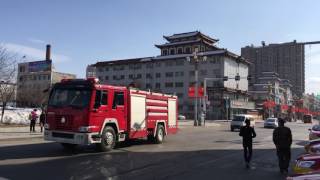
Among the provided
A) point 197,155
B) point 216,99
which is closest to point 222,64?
point 216,99

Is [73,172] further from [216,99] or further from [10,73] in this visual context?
[216,99]

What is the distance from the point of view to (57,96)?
1725cm

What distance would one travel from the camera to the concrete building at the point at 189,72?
363 ft

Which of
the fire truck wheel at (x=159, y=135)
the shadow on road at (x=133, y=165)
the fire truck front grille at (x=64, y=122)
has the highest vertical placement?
the fire truck front grille at (x=64, y=122)

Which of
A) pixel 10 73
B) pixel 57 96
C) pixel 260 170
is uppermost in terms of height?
pixel 10 73

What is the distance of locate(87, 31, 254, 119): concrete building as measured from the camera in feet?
363

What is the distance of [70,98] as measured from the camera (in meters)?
16.9

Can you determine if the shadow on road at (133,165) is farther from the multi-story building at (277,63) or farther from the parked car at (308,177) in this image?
the multi-story building at (277,63)

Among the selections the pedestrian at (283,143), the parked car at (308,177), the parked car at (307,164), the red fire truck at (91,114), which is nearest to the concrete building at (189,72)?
the red fire truck at (91,114)

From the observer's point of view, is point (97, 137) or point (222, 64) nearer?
point (97, 137)

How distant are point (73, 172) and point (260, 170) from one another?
6013 millimetres

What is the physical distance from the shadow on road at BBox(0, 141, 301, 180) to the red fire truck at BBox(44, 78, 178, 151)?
695mm

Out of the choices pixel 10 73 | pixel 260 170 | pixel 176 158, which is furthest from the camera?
pixel 10 73

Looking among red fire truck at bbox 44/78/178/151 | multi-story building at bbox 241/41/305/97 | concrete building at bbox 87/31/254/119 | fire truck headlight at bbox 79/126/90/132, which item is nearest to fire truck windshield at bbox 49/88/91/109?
red fire truck at bbox 44/78/178/151
